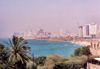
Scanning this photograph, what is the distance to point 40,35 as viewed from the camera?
98.1 m

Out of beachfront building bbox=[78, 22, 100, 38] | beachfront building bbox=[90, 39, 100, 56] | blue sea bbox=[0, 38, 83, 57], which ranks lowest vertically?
blue sea bbox=[0, 38, 83, 57]

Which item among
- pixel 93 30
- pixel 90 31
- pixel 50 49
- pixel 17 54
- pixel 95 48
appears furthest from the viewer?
pixel 90 31

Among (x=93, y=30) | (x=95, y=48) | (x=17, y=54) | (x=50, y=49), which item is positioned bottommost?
(x=50, y=49)

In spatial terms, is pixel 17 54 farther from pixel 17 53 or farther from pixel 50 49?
pixel 50 49

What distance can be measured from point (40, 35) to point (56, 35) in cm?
1322

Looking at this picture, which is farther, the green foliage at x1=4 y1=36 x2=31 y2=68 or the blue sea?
the blue sea

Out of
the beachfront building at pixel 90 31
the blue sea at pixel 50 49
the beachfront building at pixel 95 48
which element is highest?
the beachfront building at pixel 90 31

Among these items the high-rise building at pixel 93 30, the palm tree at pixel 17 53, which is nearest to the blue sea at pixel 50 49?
the palm tree at pixel 17 53

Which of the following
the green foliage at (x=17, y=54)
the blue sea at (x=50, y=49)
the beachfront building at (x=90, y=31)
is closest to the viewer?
the green foliage at (x=17, y=54)

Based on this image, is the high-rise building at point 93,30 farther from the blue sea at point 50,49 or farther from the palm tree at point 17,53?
the palm tree at point 17,53

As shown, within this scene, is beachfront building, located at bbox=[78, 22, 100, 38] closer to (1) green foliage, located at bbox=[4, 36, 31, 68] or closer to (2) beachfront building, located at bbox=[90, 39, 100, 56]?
(2) beachfront building, located at bbox=[90, 39, 100, 56]

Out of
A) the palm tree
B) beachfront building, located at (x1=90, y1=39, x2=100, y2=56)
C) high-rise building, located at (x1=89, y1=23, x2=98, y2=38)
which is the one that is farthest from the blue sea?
high-rise building, located at (x1=89, y1=23, x2=98, y2=38)

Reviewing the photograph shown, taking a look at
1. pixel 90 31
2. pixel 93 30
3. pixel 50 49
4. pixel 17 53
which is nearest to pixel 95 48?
pixel 17 53

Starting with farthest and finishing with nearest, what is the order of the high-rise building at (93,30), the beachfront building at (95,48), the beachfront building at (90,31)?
the beachfront building at (90,31), the high-rise building at (93,30), the beachfront building at (95,48)
